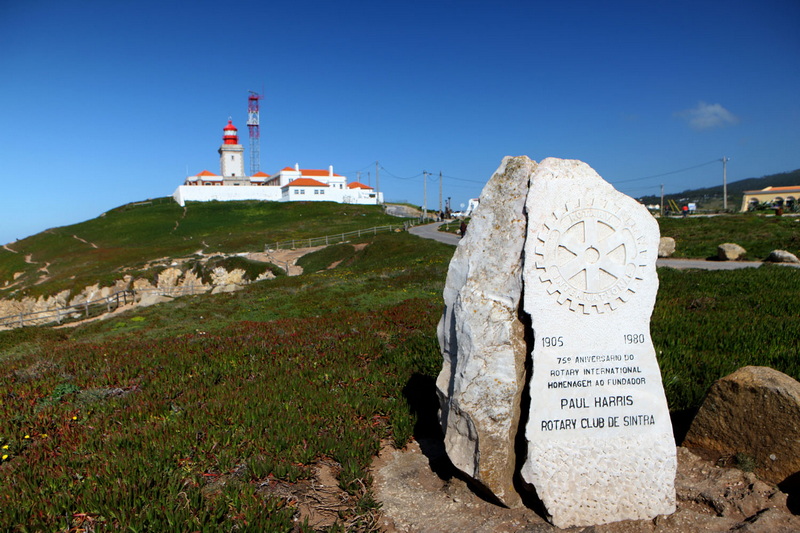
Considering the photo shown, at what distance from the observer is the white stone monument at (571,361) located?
16.6 ft

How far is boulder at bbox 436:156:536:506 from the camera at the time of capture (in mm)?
5211

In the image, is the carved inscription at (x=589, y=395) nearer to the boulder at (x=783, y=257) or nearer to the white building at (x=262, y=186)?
the boulder at (x=783, y=257)

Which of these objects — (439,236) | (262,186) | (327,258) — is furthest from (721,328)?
(262,186)

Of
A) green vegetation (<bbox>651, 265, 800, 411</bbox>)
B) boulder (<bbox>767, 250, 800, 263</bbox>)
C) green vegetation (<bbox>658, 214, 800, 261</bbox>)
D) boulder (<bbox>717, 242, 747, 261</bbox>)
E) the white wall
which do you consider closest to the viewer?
green vegetation (<bbox>651, 265, 800, 411</bbox>)

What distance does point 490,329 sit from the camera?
5.25 metres

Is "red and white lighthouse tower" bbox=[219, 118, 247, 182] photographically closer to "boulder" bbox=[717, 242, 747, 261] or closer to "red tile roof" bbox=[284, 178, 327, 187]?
"red tile roof" bbox=[284, 178, 327, 187]

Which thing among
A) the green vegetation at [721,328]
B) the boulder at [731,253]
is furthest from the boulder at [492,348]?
the boulder at [731,253]

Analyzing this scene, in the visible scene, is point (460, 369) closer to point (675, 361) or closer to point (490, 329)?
point (490, 329)

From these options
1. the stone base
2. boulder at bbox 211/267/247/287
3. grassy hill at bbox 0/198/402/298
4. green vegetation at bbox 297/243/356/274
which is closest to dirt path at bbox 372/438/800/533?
the stone base

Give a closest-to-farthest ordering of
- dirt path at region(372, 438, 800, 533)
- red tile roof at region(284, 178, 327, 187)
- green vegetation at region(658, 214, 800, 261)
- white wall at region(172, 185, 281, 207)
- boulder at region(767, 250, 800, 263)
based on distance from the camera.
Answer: dirt path at region(372, 438, 800, 533) → boulder at region(767, 250, 800, 263) → green vegetation at region(658, 214, 800, 261) → red tile roof at region(284, 178, 327, 187) → white wall at region(172, 185, 281, 207)

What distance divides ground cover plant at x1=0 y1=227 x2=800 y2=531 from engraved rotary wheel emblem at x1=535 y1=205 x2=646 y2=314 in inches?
114

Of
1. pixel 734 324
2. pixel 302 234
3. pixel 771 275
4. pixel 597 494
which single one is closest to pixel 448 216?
pixel 302 234

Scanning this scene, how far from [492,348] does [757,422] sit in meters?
3.08

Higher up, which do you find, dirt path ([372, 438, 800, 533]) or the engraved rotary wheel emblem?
the engraved rotary wheel emblem
